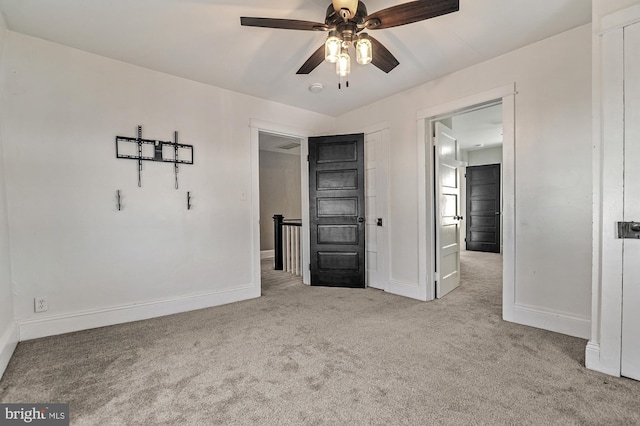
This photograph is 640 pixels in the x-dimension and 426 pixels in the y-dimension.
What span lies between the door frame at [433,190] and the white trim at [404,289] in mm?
41

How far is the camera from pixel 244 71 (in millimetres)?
2971

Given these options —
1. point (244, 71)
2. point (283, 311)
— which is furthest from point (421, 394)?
point (244, 71)

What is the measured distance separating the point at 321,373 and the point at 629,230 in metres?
2.09

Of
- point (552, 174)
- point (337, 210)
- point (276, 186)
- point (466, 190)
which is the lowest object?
point (337, 210)

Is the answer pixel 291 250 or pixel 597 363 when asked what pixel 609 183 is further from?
pixel 291 250

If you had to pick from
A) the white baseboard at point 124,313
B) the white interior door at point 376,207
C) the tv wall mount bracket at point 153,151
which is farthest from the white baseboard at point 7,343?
the white interior door at point 376,207

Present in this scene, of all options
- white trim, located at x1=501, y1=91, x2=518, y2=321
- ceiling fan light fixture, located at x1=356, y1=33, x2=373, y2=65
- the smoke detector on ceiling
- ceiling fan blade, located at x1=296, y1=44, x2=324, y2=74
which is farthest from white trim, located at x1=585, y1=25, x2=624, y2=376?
the smoke detector on ceiling

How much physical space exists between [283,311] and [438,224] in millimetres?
2074

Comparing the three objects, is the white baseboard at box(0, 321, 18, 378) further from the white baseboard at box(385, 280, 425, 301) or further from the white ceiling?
the white baseboard at box(385, 280, 425, 301)

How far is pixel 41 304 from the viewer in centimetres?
243

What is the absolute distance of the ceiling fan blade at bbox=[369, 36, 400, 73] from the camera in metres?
2.04

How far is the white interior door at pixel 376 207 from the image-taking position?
3.85 meters

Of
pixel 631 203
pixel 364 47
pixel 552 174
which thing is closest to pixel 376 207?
pixel 552 174

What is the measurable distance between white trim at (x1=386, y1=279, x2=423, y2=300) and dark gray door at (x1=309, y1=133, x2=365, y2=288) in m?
0.41
